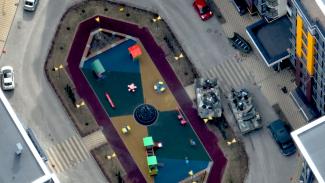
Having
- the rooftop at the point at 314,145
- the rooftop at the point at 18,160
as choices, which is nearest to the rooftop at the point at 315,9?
the rooftop at the point at 314,145

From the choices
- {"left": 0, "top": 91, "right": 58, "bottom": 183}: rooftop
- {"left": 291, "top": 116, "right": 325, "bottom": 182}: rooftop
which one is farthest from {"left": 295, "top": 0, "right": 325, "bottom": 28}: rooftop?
{"left": 0, "top": 91, "right": 58, "bottom": 183}: rooftop

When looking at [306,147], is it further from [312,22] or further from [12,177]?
[12,177]

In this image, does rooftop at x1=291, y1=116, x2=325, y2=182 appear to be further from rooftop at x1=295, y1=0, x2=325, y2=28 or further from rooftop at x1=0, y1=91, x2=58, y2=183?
rooftop at x1=0, y1=91, x2=58, y2=183

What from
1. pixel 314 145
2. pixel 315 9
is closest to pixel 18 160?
pixel 314 145

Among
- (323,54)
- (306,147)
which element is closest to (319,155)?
(306,147)

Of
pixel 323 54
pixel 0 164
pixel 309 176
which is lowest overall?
pixel 309 176

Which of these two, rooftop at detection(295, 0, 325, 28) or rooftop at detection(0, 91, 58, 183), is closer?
rooftop at detection(0, 91, 58, 183)
